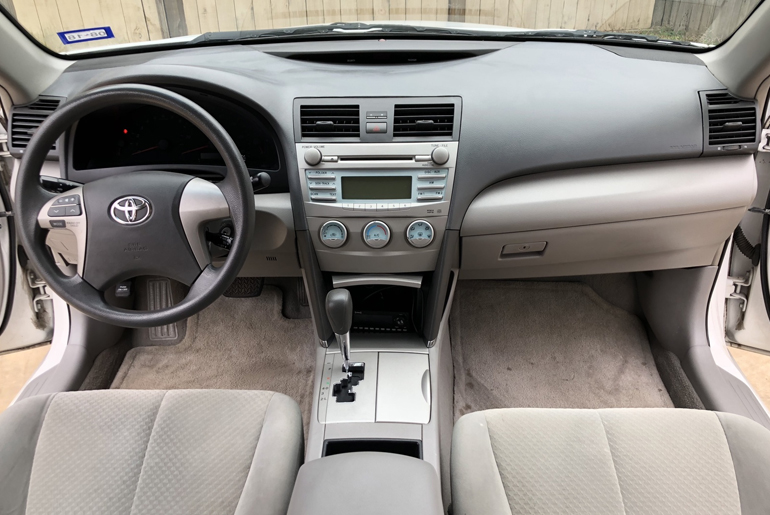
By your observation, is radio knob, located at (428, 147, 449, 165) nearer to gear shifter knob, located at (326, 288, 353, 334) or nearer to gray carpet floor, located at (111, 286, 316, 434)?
gear shifter knob, located at (326, 288, 353, 334)

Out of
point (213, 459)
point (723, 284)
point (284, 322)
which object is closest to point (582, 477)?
point (213, 459)

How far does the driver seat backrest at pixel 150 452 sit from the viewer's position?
1.00 metres

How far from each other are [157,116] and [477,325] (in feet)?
4.84

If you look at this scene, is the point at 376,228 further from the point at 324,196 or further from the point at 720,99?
the point at 720,99

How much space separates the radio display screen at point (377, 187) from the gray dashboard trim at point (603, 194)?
0.20 meters

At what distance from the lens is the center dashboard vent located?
134cm

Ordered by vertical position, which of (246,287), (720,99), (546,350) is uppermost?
(720,99)

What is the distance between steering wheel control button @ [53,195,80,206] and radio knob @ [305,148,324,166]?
0.55m

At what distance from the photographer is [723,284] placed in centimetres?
171

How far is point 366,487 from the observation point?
94 cm

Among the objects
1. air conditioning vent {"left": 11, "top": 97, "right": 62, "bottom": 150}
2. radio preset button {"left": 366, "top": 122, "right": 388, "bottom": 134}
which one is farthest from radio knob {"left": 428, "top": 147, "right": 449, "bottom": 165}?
air conditioning vent {"left": 11, "top": 97, "right": 62, "bottom": 150}

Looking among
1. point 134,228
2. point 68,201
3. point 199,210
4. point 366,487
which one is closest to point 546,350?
point 366,487

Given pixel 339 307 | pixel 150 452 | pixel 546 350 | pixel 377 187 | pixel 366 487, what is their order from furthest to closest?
pixel 546 350 → pixel 377 187 → pixel 339 307 → pixel 150 452 → pixel 366 487

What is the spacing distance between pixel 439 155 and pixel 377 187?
0.19 m
